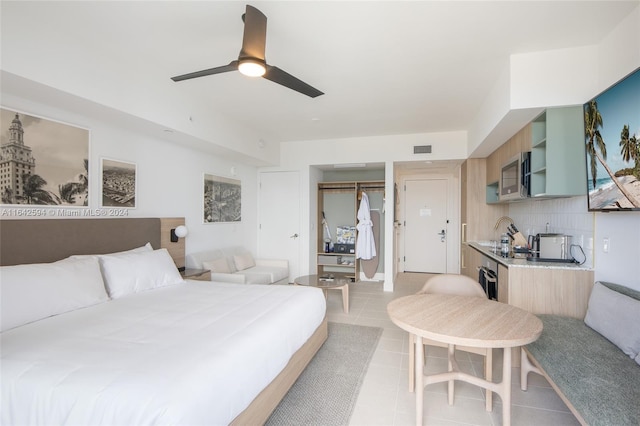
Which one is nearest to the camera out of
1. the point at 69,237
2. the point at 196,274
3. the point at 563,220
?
the point at 69,237

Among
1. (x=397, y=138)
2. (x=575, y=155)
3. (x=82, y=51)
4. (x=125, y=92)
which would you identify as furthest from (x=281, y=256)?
(x=575, y=155)

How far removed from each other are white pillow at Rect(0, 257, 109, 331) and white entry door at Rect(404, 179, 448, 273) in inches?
225

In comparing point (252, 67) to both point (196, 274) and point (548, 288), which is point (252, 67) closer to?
point (196, 274)

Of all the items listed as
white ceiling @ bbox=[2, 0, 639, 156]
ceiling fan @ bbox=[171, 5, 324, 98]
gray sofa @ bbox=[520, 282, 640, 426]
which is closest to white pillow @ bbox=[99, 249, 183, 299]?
white ceiling @ bbox=[2, 0, 639, 156]

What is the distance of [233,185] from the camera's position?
16.5 ft

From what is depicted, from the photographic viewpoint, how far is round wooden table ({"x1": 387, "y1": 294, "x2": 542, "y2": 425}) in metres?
1.55

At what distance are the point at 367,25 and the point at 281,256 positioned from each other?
426 cm

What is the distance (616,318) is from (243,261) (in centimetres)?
424

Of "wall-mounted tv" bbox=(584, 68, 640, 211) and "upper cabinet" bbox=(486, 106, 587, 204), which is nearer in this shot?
"wall-mounted tv" bbox=(584, 68, 640, 211)

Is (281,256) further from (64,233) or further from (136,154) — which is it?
(64,233)

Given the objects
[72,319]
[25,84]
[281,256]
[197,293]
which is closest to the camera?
[72,319]

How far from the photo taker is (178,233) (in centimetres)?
353

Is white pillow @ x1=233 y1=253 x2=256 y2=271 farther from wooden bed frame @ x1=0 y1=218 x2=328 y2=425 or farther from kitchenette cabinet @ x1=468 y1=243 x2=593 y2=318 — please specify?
kitchenette cabinet @ x1=468 y1=243 x2=593 y2=318

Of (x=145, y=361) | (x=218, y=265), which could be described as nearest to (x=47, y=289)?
(x=145, y=361)
